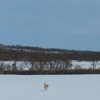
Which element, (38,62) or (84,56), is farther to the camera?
(84,56)

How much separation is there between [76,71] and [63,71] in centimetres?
101

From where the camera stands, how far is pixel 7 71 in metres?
22.8

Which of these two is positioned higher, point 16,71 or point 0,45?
point 0,45
